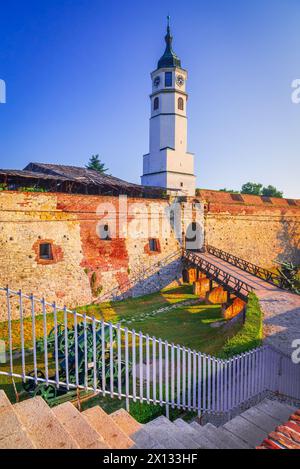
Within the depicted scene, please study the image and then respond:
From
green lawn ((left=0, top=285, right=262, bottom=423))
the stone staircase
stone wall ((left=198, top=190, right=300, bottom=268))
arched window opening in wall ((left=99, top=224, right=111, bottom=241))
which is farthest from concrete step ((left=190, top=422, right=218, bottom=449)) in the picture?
stone wall ((left=198, top=190, right=300, bottom=268))

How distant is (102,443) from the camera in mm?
2910

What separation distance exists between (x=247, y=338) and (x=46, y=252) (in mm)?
10244

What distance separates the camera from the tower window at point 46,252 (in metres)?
13.2

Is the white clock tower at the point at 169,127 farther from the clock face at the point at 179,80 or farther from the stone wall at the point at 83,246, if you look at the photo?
the stone wall at the point at 83,246

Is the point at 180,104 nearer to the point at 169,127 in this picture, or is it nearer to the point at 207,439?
the point at 169,127

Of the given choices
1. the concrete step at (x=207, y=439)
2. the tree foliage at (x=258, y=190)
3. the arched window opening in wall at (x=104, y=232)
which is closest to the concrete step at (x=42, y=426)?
the concrete step at (x=207, y=439)

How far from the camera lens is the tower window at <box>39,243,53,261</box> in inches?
521

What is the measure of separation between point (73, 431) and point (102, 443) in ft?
1.32

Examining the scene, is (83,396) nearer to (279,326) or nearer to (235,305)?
(279,326)

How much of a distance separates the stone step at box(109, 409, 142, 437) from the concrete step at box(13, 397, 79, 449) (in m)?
0.96

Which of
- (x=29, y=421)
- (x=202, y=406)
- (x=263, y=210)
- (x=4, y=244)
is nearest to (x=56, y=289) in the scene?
(x=4, y=244)

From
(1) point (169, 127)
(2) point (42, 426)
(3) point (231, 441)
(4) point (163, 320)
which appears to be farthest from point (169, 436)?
(1) point (169, 127)

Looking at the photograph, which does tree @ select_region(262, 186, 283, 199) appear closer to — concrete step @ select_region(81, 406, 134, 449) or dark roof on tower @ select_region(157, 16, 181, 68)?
dark roof on tower @ select_region(157, 16, 181, 68)

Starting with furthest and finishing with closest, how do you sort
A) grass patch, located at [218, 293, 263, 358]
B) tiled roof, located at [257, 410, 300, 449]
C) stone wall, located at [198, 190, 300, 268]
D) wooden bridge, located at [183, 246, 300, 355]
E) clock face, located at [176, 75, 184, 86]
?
clock face, located at [176, 75, 184, 86]
stone wall, located at [198, 190, 300, 268]
wooden bridge, located at [183, 246, 300, 355]
grass patch, located at [218, 293, 263, 358]
tiled roof, located at [257, 410, 300, 449]
